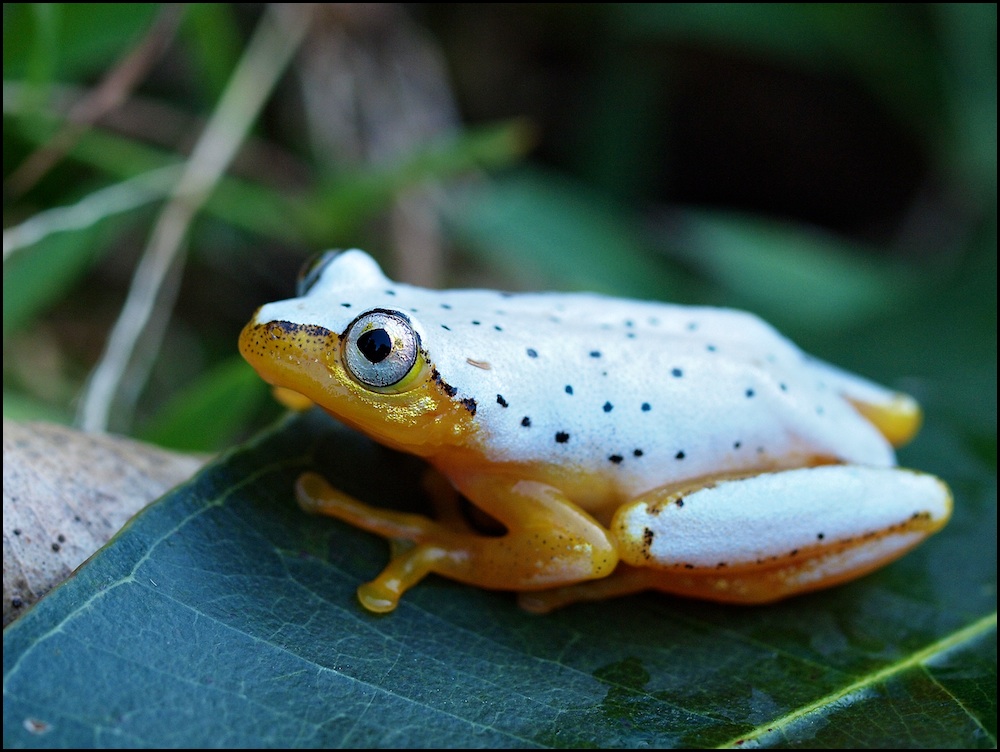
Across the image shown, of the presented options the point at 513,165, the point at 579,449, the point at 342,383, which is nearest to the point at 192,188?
the point at 342,383

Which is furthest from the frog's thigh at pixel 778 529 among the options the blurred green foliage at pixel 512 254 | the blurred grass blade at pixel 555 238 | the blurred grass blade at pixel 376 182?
the blurred grass blade at pixel 555 238

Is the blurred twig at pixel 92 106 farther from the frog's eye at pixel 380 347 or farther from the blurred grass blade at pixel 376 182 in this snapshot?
the frog's eye at pixel 380 347

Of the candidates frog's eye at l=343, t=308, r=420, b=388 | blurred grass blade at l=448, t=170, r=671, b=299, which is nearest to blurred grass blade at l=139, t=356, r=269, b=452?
frog's eye at l=343, t=308, r=420, b=388

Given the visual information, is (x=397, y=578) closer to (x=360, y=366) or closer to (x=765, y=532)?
(x=360, y=366)

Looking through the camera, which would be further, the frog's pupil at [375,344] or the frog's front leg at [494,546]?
the frog's front leg at [494,546]

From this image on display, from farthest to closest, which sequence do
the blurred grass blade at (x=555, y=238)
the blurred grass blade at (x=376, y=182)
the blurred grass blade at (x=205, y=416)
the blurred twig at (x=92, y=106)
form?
the blurred grass blade at (x=555, y=238)
the blurred grass blade at (x=376, y=182)
the blurred twig at (x=92, y=106)
the blurred grass blade at (x=205, y=416)

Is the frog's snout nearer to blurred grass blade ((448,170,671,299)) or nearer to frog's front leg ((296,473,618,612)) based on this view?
frog's front leg ((296,473,618,612))
